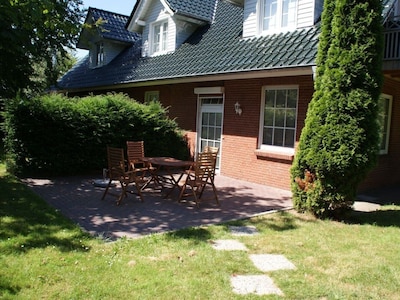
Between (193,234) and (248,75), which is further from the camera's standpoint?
(248,75)

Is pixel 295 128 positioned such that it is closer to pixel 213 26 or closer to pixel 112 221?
A: pixel 112 221

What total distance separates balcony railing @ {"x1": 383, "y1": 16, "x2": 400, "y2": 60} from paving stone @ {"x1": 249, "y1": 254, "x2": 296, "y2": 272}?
19.4 ft

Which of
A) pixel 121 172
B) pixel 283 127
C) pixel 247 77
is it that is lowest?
pixel 121 172

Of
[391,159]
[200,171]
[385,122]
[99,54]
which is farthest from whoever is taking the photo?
[99,54]

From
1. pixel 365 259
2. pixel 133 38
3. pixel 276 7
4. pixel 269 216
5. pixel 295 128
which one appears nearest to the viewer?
pixel 365 259

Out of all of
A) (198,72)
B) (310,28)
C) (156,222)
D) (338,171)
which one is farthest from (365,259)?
(198,72)

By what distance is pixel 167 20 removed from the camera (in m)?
15.6

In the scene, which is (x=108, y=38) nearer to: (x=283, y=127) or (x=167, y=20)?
(x=167, y=20)

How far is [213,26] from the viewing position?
48.1ft

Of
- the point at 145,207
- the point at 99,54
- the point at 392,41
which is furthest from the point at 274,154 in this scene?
the point at 99,54

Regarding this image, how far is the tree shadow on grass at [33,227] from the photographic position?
5.13m

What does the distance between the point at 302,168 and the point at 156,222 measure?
2925 millimetres

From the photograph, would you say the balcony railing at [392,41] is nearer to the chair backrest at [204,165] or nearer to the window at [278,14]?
the window at [278,14]

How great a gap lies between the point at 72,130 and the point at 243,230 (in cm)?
678
